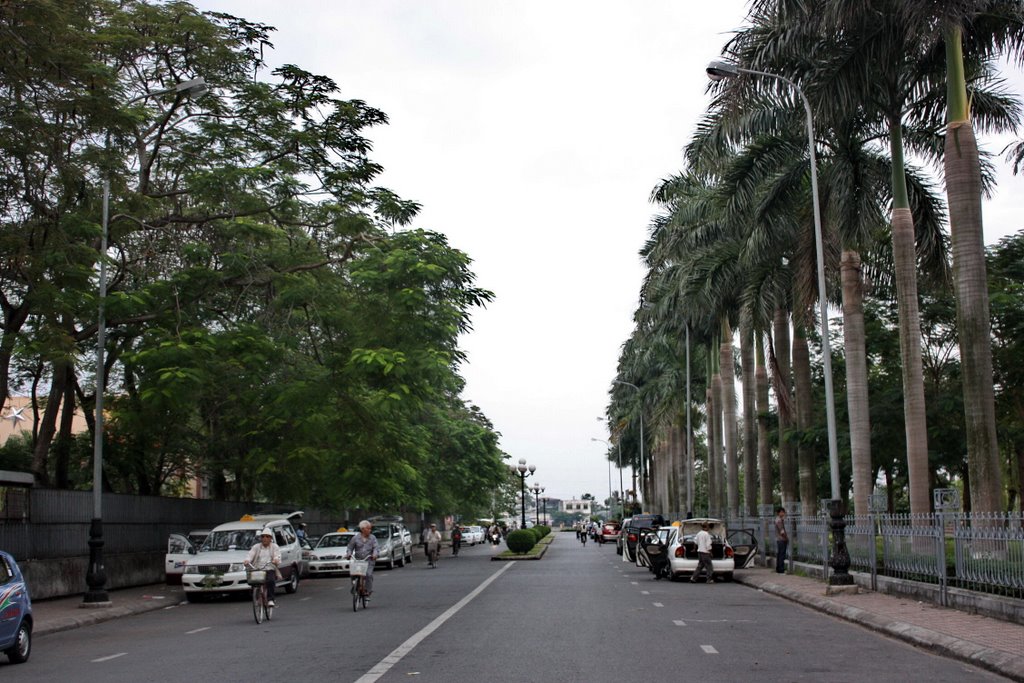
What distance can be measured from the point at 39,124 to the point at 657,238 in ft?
120

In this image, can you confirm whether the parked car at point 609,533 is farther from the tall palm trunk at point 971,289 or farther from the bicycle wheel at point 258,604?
the bicycle wheel at point 258,604

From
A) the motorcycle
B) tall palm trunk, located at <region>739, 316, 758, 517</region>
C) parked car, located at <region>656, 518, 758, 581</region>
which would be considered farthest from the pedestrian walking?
tall palm trunk, located at <region>739, 316, 758, 517</region>

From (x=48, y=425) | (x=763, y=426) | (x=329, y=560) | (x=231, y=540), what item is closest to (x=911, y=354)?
(x=231, y=540)

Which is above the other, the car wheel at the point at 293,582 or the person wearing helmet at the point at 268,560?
the person wearing helmet at the point at 268,560

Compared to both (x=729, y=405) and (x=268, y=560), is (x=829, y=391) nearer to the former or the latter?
(x=268, y=560)

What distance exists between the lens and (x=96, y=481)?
25672 millimetres

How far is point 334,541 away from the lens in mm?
39375

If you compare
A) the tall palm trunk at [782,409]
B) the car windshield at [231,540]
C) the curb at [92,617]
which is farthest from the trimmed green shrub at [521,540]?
the curb at [92,617]

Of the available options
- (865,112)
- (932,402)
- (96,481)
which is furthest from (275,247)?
(932,402)

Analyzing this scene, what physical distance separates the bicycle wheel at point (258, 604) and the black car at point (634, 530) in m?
26.4

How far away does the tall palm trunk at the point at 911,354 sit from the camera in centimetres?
2447

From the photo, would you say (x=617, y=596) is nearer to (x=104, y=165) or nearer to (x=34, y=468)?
(x=104, y=165)

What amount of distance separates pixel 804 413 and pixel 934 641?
22276 millimetres

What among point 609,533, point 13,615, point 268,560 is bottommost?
point 609,533
